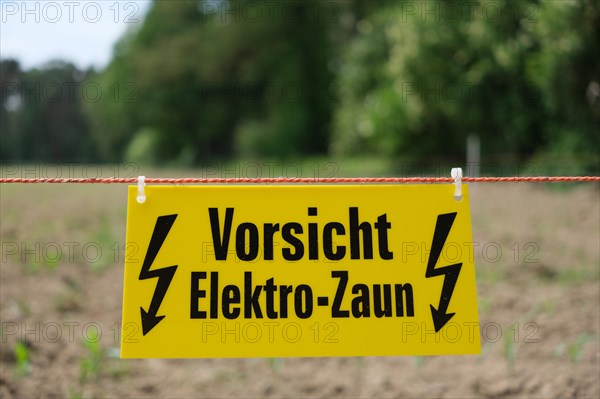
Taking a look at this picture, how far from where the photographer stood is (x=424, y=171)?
19391mm

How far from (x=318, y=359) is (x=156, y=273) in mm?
2566

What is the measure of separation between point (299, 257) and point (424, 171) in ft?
58.1

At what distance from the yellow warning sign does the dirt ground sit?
5.67 feet

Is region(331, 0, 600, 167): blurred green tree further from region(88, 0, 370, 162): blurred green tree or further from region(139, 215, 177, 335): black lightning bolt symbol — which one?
region(88, 0, 370, 162): blurred green tree

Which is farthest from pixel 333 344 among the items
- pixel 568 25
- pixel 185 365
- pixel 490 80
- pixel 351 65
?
pixel 351 65

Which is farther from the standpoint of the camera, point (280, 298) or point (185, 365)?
point (185, 365)

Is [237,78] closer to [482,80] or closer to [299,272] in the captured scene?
[482,80]

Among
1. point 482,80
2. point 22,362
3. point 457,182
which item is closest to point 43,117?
point 482,80

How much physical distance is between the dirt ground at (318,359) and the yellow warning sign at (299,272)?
1.73 m

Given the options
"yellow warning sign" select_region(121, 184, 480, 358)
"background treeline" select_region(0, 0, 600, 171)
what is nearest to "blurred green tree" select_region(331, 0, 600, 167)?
"background treeline" select_region(0, 0, 600, 171)

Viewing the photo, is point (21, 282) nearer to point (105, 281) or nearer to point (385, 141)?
point (105, 281)

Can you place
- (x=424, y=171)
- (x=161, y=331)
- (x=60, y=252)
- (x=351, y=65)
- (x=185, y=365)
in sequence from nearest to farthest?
(x=161, y=331), (x=185, y=365), (x=60, y=252), (x=424, y=171), (x=351, y=65)

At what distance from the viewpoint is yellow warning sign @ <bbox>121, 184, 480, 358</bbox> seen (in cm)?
207

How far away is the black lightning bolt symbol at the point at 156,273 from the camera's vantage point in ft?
6.75
